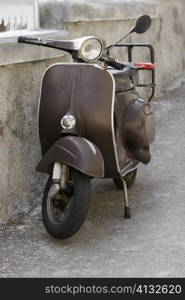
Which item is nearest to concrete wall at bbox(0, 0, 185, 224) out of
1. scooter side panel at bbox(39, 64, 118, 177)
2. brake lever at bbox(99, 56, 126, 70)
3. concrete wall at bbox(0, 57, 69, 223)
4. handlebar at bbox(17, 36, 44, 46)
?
concrete wall at bbox(0, 57, 69, 223)

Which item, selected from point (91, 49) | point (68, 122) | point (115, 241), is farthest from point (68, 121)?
point (115, 241)

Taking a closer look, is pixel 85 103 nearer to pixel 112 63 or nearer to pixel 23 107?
pixel 112 63

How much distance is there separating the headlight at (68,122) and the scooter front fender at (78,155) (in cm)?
8

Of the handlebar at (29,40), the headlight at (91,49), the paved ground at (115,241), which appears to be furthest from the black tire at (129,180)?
the handlebar at (29,40)

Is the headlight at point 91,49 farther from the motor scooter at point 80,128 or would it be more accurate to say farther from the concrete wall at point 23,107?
the concrete wall at point 23,107

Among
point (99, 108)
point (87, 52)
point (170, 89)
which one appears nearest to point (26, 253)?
point (99, 108)

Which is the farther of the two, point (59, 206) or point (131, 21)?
point (131, 21)

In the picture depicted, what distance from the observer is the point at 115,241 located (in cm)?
→ 361

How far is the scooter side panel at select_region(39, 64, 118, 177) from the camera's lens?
366 centimetres

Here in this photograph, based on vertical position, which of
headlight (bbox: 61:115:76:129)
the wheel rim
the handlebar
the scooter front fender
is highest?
the handlebar

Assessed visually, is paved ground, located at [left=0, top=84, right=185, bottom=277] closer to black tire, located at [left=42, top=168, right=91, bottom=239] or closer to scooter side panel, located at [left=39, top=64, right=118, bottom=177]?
black tire, located at [left=42, top=168, right=91, bottom=239]

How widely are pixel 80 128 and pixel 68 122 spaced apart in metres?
0.09

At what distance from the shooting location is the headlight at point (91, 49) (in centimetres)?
368

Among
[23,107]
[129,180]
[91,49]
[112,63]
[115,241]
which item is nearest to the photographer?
[115,241]
